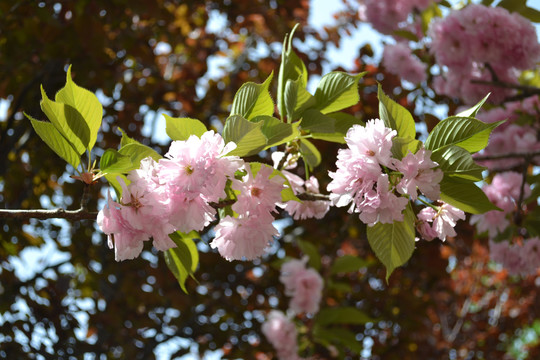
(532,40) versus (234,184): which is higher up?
(234,184)

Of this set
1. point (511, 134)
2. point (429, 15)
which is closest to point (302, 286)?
point (511, 134)

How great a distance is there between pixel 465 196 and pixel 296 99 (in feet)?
1.31

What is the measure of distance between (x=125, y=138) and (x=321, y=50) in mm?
2685

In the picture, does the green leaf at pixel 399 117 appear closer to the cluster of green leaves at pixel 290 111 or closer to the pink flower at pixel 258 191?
the cluster of green leaves at pixel 290 111

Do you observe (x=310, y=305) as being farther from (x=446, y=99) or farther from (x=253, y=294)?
(x=446, y=99)

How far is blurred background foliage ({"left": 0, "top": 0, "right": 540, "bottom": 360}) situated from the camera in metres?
2.20

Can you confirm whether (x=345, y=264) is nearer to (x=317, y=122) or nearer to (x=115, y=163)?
(x=317, y=122)

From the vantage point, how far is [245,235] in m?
1.00

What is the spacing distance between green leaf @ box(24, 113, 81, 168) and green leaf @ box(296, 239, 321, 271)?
5.75 feet

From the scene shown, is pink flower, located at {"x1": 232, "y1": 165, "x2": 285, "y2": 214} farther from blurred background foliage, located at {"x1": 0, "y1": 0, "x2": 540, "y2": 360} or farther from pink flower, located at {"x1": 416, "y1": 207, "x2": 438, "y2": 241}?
blurred background foliage, located at {"x1": 0, "y1": 0, "x2": 540, "y2": 360}

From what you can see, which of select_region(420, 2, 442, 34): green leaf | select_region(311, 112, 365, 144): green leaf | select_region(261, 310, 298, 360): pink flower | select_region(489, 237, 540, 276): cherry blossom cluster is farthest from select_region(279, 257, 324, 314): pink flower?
select_region(311, 112, 365, 144): green leaf

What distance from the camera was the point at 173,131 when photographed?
97 cm

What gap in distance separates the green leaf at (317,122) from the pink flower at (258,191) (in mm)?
162

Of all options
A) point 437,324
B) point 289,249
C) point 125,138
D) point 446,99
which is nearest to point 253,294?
point 289,249
